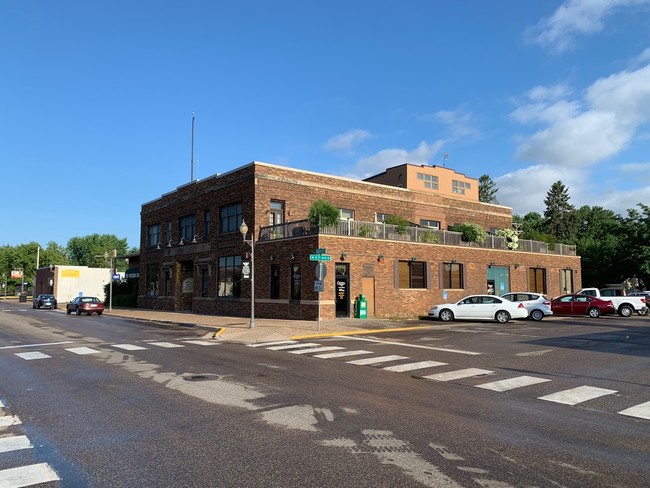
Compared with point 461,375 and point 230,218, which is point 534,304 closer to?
point 461,375

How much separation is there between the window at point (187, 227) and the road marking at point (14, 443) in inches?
1237

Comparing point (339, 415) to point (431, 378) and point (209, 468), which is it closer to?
point (209, 468)

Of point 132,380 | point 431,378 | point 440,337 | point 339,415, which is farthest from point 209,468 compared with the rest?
point 440,337

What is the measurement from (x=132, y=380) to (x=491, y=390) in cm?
680

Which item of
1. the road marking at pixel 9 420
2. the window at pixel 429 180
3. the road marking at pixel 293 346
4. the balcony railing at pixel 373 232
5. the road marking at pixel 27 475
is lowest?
the road marking at pixel 293 346

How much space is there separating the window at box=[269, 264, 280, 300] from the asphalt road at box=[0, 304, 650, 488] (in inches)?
558

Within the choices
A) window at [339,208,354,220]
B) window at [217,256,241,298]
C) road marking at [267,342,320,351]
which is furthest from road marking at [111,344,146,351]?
window at [339,208,354,220]

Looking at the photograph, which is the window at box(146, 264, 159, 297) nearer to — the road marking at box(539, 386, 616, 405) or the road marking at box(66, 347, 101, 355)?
the road marking at box(66, 347, 101, 355)

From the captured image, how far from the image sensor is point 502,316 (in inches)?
1005

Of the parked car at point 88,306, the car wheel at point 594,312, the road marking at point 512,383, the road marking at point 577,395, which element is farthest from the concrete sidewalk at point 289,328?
the parked car at point 88,306

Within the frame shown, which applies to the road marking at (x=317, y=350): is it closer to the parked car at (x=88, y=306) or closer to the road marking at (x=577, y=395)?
the road marking at (x=577, y=395)

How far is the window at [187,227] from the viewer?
122ft

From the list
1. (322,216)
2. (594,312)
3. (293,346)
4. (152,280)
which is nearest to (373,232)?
(322,216)

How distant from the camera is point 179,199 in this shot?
3853 centimetres
